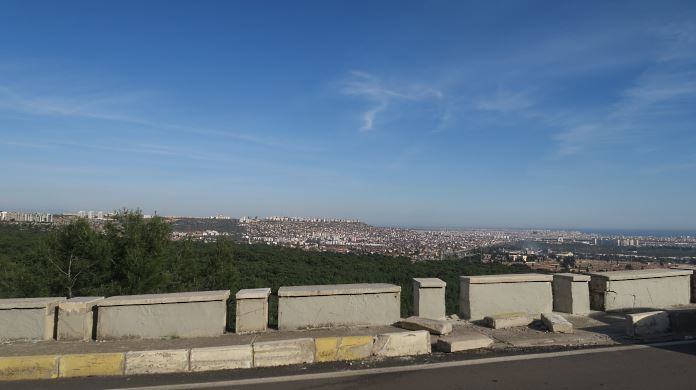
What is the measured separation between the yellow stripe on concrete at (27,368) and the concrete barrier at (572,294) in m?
9.24

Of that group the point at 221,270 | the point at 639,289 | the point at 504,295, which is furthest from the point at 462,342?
the point at 221,270

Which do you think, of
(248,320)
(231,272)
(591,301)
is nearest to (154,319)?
(248,320)

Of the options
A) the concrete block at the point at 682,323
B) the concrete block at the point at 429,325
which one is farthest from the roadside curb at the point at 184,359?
the concrete block at the point at 682,323

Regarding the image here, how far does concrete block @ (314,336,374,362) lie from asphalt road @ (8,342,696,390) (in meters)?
0.39

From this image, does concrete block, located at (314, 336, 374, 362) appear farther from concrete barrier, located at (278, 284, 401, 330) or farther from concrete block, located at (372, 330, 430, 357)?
concrete barrier, located at (278, 284, 401, 330)

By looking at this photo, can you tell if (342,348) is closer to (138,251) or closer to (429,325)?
(429,325)

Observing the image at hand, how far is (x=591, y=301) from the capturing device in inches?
396

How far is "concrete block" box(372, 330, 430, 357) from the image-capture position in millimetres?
6672

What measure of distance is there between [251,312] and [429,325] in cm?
303

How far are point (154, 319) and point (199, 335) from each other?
0.77m

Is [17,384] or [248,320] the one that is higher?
[248,320]

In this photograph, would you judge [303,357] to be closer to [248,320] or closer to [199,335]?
[248,320]

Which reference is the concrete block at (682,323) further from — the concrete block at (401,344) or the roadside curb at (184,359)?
the roadside curb at (184,359)

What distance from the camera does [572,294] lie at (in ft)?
30.9
